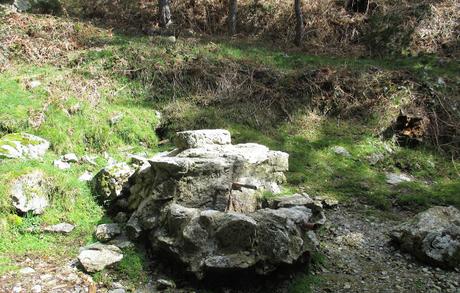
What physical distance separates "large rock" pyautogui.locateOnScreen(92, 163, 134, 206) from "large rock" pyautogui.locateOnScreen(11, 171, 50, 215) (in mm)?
830

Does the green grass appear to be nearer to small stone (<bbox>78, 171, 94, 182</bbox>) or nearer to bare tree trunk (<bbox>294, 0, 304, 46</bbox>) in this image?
small stone (<bbox>78, 171, 94, 182</bbox>)

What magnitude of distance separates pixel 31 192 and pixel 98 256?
5.94ft

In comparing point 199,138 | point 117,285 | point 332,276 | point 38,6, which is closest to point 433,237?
point 332,276

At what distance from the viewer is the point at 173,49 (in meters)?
13.2

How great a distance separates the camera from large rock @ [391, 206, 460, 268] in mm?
6375

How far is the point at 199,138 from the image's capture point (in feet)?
26.2

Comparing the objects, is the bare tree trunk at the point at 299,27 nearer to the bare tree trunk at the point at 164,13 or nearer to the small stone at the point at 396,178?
the bare tree trunk at the point at 164,13

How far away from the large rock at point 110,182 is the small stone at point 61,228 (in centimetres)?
81

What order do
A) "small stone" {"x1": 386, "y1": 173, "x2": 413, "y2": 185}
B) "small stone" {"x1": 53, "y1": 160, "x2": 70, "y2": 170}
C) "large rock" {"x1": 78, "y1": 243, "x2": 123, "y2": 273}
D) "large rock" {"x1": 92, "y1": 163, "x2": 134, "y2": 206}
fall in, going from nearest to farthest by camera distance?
"large rock" {"x1": 78, "y1": 243, "x2": 123, "y2": 273} < "large rock" {"x1": 92, "y1": 163, "x2": 134, "y2": 206} < "small stone" {"x1": 53, "y1": 160, "x2": 70, "y2": 170} < "small stone" {"x1": 386, "y1": 173, "x2": 413, "y2": 185}

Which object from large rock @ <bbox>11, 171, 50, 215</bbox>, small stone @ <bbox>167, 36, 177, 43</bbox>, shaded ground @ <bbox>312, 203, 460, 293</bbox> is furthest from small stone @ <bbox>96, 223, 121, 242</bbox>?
small stone @ <bbox>167, 36, 177, 43</bbox>

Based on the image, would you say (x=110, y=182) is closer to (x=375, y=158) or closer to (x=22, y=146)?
(x=22, y=146)

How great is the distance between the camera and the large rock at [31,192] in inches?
271

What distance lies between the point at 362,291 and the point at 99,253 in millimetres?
3528

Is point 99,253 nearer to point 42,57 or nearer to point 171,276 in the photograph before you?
point 171,276
